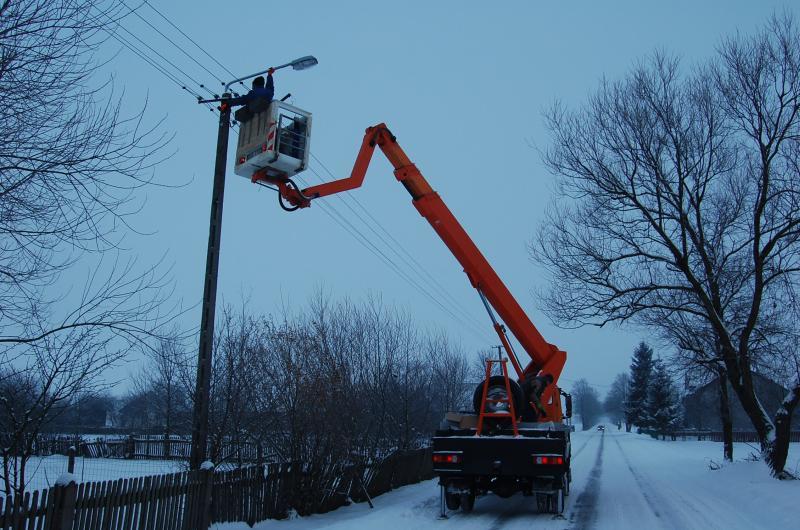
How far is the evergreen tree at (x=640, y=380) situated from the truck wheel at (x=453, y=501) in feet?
220

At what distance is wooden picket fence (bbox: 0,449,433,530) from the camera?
6441mm

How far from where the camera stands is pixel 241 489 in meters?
10.2

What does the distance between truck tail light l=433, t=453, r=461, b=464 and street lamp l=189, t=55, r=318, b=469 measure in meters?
4.18

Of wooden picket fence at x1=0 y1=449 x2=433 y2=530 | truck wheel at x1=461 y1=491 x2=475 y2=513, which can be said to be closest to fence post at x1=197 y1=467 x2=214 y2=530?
wooden picket fence at x1=0 y1=449 x2=433 y2=530

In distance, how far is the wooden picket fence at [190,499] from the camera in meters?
6.44

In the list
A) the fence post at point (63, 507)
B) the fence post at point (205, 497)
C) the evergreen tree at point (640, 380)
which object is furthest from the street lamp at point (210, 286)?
the evergreen tree at point (640, 380)

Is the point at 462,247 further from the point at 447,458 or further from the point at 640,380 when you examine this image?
the point at 640,380

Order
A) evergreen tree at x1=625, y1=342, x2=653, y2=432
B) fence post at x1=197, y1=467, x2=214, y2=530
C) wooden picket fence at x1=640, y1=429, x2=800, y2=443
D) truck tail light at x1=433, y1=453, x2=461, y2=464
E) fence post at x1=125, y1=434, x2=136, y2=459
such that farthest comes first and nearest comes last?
evergreen tree at x1=625, y1=342, x2=653, y2=432 → wooden picket fence at x1=640, y1=429, x2=800, y2=443 → fence post at x1=125, y1=434, x2=136, y2=459 → truck tail light at x1=433, y1=453, x2=461, y2=464 → fence post at x1=197, y1=467, x2=214, y2=530

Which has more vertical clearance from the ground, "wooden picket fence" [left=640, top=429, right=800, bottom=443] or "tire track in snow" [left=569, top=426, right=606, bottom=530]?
"tire track in snow" [left=569, top=426, right=606, bottom=530]

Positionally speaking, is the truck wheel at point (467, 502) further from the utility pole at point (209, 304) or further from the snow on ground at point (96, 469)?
the snow on ground at point (96, 469)

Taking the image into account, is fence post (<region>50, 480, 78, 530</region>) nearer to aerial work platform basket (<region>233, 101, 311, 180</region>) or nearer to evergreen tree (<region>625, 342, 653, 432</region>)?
aerial work platform basket (<region>233, 101, 311, 180</region>)

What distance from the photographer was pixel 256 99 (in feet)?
33.5

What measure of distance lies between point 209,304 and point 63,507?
11.4ft

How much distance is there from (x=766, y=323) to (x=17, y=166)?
1814 cm
